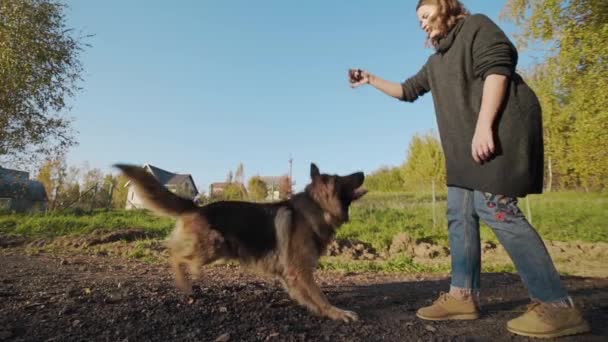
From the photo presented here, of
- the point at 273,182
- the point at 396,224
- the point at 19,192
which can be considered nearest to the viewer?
the point at 396,224

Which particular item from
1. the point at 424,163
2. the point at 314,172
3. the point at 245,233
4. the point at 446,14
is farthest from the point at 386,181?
the point at 446,14

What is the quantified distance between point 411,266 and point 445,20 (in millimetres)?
5148

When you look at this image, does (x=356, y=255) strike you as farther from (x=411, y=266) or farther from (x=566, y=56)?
(x=566, y=56)

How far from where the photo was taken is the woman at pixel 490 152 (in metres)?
2.50

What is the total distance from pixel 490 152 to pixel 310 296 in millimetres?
1927

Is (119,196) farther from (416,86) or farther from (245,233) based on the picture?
(416,86)

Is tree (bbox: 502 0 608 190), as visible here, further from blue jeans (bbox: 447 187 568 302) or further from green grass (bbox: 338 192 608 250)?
blue jeans (bbox: 447 187 568 302)

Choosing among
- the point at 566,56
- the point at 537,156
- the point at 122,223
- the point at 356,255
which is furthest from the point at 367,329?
the point at 122,223

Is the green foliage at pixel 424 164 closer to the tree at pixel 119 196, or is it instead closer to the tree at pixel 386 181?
the tree at pixel 386 181

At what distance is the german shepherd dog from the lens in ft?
11.9

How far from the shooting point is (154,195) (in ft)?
12.3

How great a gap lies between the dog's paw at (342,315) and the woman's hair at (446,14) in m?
2.39

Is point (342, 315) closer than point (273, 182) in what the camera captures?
Yes

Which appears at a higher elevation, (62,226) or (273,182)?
(273,182)
